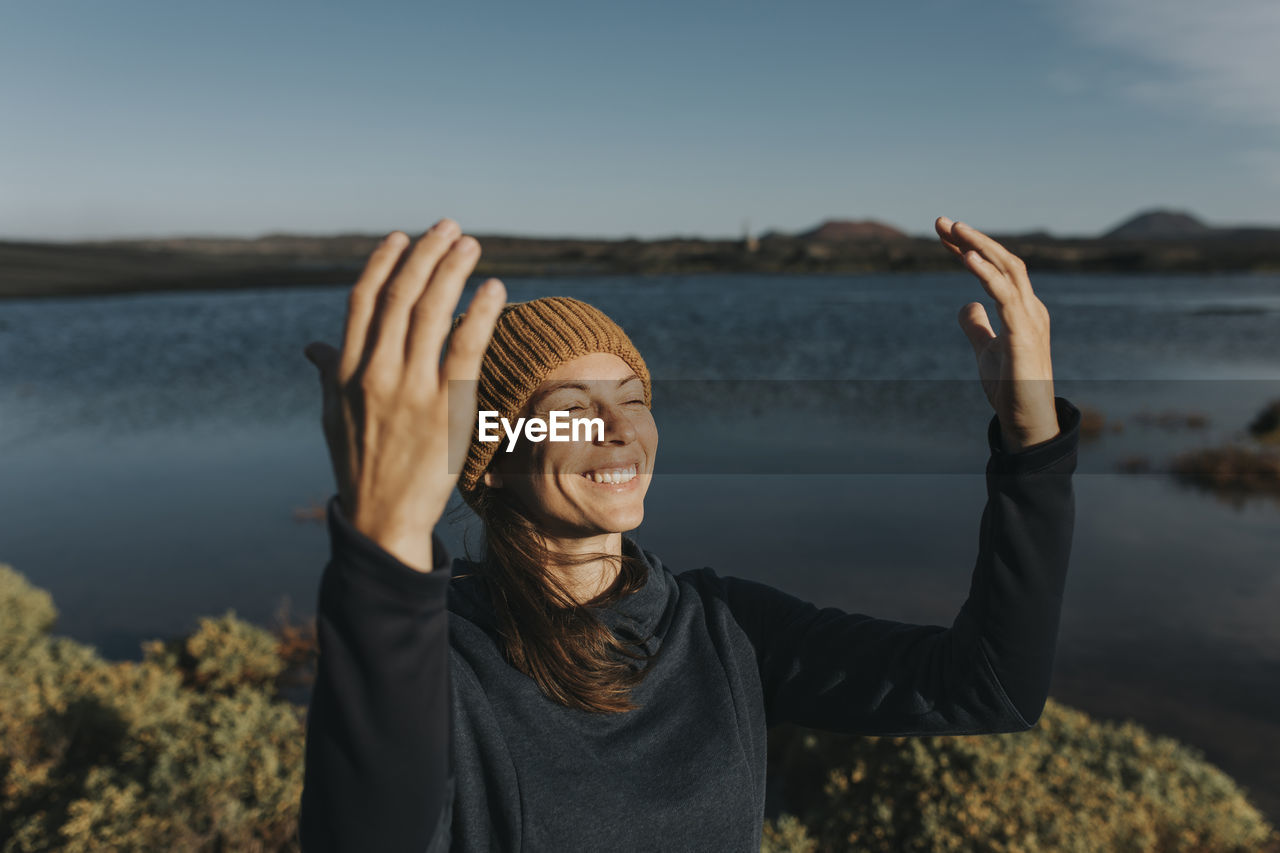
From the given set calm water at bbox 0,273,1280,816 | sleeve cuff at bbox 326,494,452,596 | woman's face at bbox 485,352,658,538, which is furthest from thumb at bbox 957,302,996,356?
sleeve cuff at bbox 326,494,452,596

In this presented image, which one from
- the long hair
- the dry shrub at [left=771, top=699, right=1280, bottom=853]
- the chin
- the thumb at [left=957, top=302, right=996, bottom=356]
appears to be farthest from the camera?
the dry shrub at [left=771, top=699, right=1280, bottom=853]

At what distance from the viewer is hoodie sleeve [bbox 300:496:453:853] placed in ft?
2.44

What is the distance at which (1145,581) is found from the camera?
10.2m

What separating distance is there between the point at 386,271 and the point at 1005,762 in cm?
472

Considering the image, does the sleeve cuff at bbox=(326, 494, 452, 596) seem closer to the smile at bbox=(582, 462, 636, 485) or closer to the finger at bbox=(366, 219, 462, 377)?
the finger at bbox=(366, 219, 462, 377)

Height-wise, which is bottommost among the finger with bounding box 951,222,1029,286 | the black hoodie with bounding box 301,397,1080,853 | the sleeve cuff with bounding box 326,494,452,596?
the black hoodie with bounding box 301,397,1080,853

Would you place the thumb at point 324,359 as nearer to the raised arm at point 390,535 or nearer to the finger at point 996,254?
the raised arm at point 390,535

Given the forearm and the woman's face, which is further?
the woman's face

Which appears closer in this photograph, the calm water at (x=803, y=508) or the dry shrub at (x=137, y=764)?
the dry shrub at (x=137, y=764)

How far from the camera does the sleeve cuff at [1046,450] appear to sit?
1.25m

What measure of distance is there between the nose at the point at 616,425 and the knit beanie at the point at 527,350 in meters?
0.16

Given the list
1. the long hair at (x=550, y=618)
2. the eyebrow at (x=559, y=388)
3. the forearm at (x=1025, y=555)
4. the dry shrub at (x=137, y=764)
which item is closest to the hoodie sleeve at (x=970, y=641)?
the forearm at (x=1025, y=555)

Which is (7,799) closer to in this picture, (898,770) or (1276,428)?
(898,770)

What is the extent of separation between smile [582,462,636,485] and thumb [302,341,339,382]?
0.78 metres
